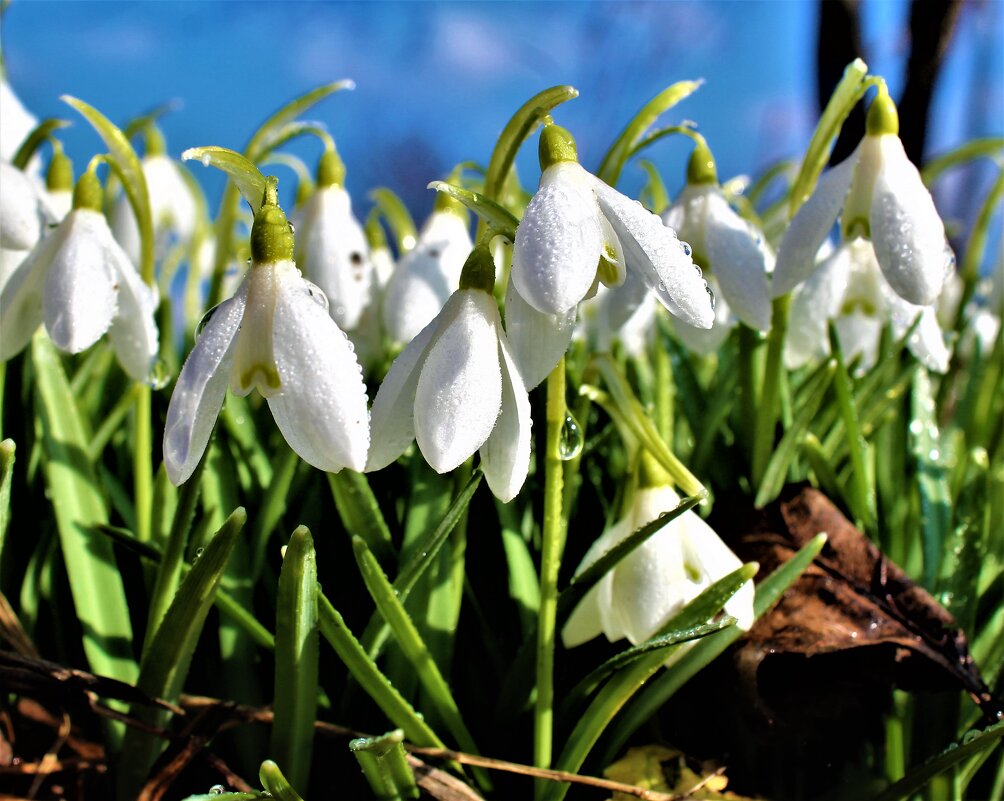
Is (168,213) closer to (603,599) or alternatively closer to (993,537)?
(603,599)

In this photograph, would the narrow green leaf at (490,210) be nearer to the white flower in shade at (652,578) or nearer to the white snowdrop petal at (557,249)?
the white snowdrop petal at (557,249)

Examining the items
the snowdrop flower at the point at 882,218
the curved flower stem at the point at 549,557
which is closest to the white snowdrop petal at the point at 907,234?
the snowdrop flower at the point at 882,218

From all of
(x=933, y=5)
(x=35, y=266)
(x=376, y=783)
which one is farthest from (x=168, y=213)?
(x=933, y=5)

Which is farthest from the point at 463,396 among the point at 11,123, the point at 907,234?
the point at 11,123

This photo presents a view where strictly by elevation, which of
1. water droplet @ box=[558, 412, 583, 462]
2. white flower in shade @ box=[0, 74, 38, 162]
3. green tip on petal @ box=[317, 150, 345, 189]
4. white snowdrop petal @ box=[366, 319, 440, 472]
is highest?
white flower in shade @ box=[0, 74, 38, 162]

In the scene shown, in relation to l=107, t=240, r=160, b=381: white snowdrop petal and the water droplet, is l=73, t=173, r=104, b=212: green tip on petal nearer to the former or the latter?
l=107, t=240, r=160, b=381: white snowdrop petal

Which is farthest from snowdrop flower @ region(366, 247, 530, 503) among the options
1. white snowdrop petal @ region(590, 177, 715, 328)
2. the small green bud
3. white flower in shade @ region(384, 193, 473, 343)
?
the small green bud
